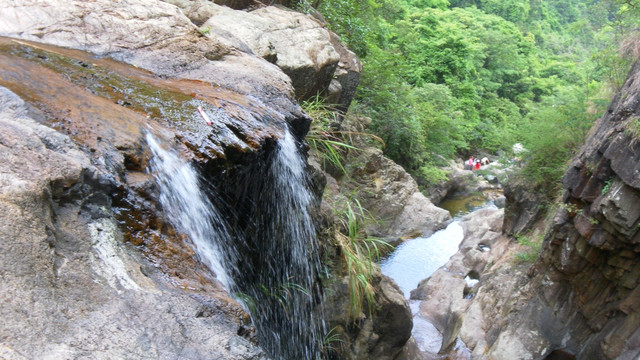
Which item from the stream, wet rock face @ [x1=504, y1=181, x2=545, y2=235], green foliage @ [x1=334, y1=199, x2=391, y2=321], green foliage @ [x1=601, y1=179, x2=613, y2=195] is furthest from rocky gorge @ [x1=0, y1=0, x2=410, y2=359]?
wet rock face @ [x1=504, y1=181, x2=545, y2=235]

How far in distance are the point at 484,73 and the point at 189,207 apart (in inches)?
1242

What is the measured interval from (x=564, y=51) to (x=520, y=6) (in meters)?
Answer: 5.56

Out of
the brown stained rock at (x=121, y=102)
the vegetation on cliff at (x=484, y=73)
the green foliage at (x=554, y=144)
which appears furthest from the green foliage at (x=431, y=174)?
the brown stained rock at (x=121, y=102)

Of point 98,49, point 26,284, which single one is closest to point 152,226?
point 26,284

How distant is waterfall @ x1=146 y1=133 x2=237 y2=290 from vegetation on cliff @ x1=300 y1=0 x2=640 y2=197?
20.2ft

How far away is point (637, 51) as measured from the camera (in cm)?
855

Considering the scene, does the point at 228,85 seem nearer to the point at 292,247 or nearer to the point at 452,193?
the point at 292,247

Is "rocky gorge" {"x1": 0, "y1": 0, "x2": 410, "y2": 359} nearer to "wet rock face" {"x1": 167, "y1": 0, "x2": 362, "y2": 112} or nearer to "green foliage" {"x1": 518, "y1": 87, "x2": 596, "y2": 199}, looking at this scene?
"wet rock face" {"x1": 167, "y1": 0, "x2": 362, "y2": 112}

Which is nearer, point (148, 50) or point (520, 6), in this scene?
point (148, 50)

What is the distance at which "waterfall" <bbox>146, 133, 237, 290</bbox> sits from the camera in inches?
110

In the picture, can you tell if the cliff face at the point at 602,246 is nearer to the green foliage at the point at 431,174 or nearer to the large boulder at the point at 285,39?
the large boulder at the point at 285,39

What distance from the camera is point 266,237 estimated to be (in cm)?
443

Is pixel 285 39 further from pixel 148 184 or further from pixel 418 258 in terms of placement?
pixel 418 258

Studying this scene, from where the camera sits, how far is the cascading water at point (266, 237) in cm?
298
